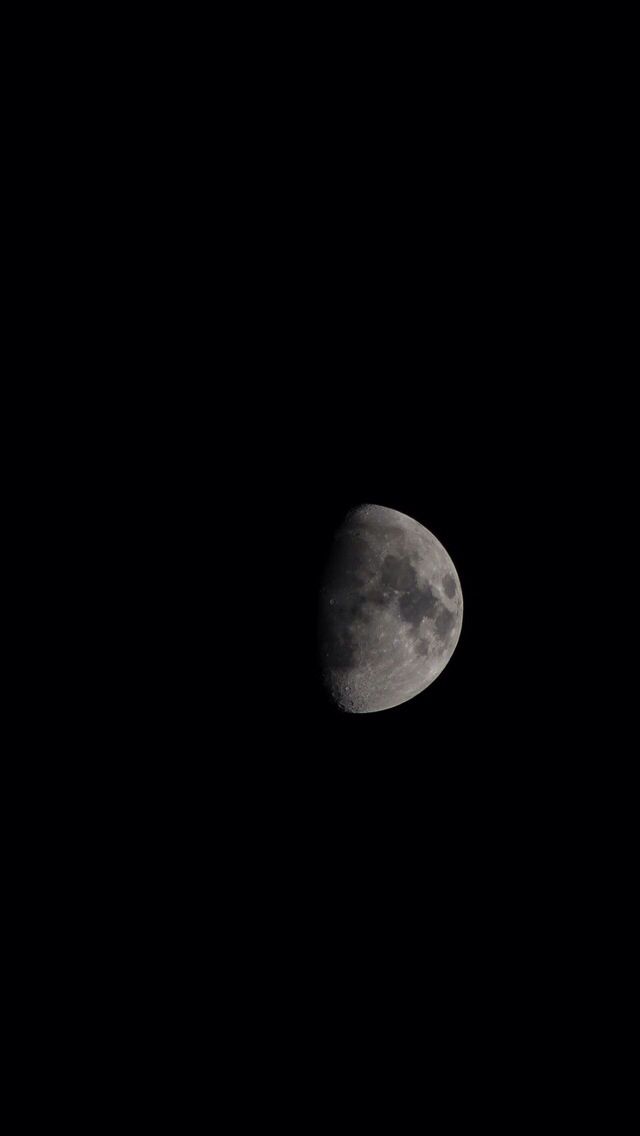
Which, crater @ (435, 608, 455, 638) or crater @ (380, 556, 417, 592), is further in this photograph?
crater @ (435, 608, 455, 638)

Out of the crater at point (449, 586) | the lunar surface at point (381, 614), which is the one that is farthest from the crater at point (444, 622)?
the crater at point (449, 586)

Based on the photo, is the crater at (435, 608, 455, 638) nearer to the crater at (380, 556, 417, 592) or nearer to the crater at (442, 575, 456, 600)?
the crater at (442, 575, 456, 600)

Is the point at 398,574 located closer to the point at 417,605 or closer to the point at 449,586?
the point at 417,605

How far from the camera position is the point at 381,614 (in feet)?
13.5

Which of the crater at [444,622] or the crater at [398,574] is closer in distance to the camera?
the crater at [398,574]

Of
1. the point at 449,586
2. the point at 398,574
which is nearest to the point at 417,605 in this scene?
the point at 398,574

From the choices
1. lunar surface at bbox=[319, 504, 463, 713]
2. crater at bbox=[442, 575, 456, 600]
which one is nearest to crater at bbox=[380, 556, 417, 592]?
lunar surface at bbox=[319, 504, 463, 713]

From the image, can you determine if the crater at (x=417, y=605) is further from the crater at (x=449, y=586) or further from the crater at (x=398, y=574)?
the crater at (x=449, y=586)

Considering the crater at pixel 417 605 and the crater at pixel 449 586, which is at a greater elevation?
the crater at pixel 449 586

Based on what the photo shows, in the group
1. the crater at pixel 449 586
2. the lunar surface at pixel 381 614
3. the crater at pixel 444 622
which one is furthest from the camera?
the crater at pixel 449 586

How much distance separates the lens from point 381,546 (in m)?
4.25

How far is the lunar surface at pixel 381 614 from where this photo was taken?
4121 mm

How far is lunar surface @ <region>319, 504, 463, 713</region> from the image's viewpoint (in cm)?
412

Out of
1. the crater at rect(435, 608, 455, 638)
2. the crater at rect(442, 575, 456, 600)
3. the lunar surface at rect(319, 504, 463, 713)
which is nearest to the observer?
the lunar surface at rect(319, 504, 463, 713)
